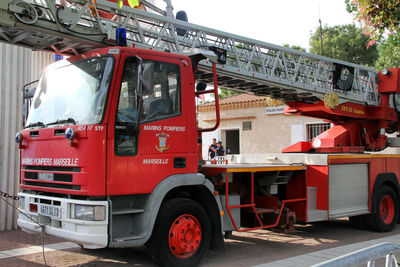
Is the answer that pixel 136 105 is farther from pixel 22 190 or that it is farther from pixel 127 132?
pixel 22 190

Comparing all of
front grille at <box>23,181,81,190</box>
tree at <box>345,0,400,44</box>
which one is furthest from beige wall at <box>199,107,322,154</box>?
front grille at <box>23,181,81,190</box>

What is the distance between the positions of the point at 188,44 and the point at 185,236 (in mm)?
3069

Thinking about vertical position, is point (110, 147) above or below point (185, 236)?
above

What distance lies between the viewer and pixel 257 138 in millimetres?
20484

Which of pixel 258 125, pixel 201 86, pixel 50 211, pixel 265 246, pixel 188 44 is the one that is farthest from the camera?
pixel 258 125

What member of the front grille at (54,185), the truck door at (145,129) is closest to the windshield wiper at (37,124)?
the front grille at (54,185)

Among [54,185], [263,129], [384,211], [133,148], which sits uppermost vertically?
[263,129]

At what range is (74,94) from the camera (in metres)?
5.01

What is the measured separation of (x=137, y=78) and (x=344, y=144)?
5.77 m

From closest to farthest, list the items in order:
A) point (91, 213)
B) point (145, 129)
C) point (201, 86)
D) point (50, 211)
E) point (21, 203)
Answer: point (91, 213) < point (50, 211) < point (145, 129) < point (21, 203) < point (201, 86)

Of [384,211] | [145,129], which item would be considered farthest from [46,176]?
[384,211]

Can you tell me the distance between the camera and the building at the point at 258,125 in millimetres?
18422

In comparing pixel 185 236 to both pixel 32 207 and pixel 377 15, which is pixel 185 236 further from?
pixel 377 15

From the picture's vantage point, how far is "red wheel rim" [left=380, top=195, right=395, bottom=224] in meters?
8.45
